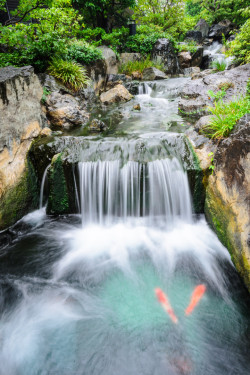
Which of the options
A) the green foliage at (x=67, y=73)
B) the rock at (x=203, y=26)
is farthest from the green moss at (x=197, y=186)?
the rock at (x=203, y=26)

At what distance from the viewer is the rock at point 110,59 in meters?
10.7

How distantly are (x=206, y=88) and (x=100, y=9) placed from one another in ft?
28.7

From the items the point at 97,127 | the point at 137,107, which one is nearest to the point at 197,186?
the point at 97,127

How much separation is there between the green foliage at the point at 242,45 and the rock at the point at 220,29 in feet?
53.1

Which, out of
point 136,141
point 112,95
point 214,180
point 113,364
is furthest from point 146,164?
point 112,95

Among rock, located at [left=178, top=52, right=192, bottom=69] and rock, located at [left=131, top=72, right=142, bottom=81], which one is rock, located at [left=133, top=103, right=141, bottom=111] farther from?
rock, located at [left=178, top=52, right=192, bottom=69]

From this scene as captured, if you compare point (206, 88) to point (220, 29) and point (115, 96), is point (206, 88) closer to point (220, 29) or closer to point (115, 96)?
point (115, 96)

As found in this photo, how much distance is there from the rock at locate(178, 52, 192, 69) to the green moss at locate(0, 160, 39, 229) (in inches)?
611

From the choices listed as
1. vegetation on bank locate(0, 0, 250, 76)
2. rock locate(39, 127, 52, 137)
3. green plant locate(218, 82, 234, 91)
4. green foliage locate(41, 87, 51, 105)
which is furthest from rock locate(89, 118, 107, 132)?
green plant locate(218, 82, 234, 91)

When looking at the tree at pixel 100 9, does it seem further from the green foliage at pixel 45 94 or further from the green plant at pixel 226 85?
the green plant at pixel 226 85

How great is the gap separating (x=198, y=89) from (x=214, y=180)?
196 inches

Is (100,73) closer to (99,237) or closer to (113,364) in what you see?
(99,237)

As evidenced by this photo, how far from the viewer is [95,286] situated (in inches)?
124

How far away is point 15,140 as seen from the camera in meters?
4.30
